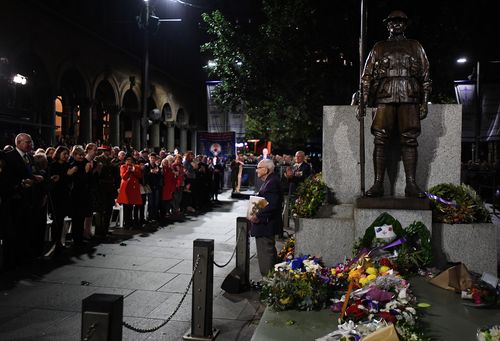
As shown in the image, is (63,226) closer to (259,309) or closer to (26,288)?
(26,288)

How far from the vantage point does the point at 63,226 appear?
29.6ft

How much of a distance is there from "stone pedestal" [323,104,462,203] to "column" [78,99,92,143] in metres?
15.7

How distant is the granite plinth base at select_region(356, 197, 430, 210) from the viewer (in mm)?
6543

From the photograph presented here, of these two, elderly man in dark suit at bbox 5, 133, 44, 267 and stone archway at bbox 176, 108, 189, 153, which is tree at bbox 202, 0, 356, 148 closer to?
elderly man in dark suit at bbox 5, 133, 44, 267

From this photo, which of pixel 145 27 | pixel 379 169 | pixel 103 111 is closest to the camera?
pixel 379 169

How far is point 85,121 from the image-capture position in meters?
20.9

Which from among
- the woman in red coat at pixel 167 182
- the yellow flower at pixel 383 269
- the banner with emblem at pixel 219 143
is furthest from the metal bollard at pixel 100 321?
the banner with emblem at pixel 219 143

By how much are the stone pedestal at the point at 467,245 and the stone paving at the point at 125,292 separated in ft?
9.03

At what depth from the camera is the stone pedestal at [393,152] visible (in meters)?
7.45

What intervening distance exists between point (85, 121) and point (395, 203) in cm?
1745

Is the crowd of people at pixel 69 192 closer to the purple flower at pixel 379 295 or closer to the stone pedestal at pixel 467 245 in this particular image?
the purple flower at pixel 379 295

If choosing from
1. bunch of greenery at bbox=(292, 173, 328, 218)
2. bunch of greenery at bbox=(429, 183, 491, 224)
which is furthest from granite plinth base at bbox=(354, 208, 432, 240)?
bunch of greenery at bbox=(292, 173, 328, 218)

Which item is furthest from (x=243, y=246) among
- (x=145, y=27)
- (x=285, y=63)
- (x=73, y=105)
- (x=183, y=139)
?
(x=183, y=139)

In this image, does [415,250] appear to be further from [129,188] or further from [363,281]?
[129,188]
